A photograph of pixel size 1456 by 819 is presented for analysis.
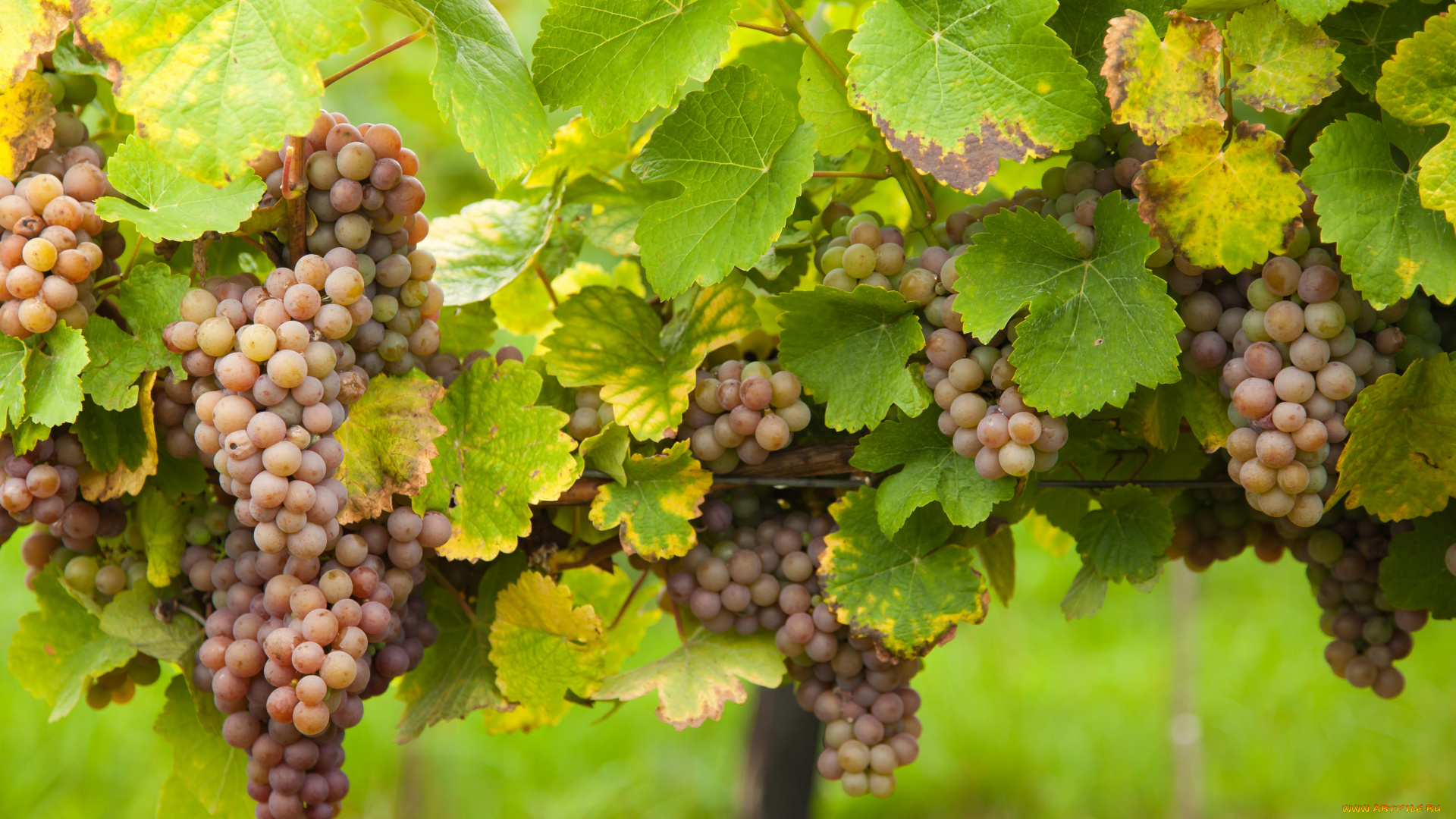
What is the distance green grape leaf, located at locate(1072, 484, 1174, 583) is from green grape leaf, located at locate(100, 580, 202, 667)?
700 millimetres

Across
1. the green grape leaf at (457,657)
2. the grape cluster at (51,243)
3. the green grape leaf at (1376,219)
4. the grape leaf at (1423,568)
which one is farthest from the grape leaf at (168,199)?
the grape leaf at (1423,568)

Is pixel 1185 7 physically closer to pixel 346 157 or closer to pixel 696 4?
pixel 696 4

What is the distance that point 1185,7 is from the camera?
0.67m

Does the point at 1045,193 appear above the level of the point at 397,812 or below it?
above

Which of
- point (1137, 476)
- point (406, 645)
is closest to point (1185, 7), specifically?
point (1137, 476)

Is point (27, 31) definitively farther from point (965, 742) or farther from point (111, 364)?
point (965, 742)

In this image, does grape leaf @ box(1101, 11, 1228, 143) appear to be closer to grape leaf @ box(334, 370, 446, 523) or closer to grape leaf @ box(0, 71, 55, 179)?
grape leaf @ box(334, 370, 446, 523)

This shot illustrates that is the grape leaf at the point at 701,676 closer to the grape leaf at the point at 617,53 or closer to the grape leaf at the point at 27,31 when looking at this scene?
the grape leaf at the point at 617,53

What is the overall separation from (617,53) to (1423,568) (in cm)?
74

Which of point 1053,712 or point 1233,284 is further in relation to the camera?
point 1053,712

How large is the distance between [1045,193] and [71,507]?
77 cm

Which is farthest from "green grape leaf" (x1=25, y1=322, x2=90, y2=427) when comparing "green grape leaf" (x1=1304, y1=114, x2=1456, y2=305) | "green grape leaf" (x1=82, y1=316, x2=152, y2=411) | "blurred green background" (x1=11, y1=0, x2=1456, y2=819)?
"blurred green background" (x1=11, y1=0, x2=1456, y2=819)

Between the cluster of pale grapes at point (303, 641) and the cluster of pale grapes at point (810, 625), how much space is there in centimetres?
22

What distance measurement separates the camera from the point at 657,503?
2.51 ft
